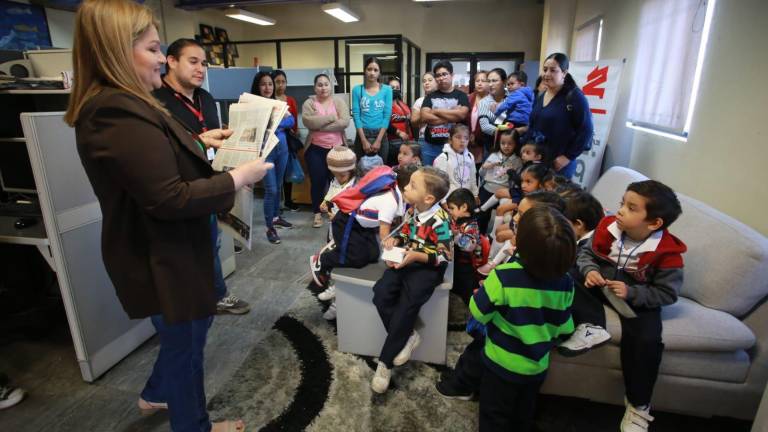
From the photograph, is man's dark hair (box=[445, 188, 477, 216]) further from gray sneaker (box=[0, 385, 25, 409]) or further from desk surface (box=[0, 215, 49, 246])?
gray sneaker (box=[0, 385, 25, 409])

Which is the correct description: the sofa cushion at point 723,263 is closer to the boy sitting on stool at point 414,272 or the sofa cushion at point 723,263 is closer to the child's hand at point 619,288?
the child's hand at point 619,288

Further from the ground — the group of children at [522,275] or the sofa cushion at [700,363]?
the group of children at [522,275]

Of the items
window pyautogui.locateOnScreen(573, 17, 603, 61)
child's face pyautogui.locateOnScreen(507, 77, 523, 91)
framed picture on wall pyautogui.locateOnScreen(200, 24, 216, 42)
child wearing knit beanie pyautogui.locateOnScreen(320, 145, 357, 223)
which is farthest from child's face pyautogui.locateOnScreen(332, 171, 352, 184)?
framed picture on wall pyautogui.locateOnScreen(200, 24, 216, 42)

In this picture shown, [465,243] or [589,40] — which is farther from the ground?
[589,40]

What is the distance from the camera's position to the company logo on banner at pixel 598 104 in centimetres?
329

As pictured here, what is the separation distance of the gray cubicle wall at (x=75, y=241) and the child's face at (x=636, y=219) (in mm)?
2203

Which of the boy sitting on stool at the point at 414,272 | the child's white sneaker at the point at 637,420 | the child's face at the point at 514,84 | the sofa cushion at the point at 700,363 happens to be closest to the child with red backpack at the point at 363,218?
the boy sitting on stool at the point at 414,272

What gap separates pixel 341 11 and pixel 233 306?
21.6ft

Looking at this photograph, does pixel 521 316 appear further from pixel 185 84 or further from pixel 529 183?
pixel 185 84

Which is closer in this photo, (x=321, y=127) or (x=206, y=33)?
(x=321, y=127)

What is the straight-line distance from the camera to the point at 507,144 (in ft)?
9.55

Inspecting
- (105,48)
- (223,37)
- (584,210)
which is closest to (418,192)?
(584,210)

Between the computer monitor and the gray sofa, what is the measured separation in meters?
2.60

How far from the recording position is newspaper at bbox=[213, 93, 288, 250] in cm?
122
